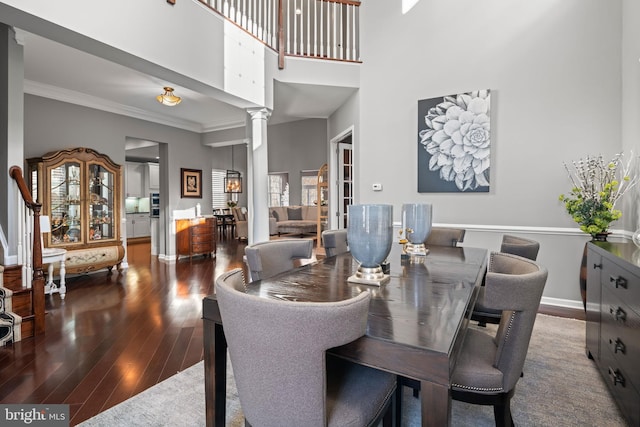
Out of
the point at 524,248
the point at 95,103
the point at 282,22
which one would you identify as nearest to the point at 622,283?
the point at 524,248

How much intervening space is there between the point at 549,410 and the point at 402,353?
151cm

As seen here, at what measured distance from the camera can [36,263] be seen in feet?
9.58

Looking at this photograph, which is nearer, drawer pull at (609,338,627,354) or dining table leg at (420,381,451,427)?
dining table leg at (420,381,451,427)

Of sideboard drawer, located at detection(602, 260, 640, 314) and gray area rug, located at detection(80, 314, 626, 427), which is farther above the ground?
sideboard drawer, located at detection(602, 260, 640, 314)

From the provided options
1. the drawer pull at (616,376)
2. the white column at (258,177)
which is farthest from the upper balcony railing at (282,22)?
the drawer pull at (616,376)

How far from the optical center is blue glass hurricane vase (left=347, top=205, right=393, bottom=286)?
1.39m

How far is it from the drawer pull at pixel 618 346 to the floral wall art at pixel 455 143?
90.0 inches

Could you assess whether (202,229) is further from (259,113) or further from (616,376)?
(616,376)

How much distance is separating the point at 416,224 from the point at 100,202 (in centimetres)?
513

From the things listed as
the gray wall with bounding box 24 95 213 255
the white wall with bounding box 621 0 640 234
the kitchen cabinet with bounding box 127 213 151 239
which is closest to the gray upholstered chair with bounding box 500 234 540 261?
the white wall with bounding box 621 0 640 234

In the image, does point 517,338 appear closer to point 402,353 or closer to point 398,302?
point 398,302

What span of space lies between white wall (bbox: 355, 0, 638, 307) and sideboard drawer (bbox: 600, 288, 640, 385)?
6.06 feet

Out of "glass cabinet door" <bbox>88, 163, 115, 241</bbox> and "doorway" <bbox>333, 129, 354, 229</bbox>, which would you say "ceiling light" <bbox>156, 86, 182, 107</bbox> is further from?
"doorway" <bbox>333, 129, 354, 229</bbox>

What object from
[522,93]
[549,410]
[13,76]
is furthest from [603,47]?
[13,76]
